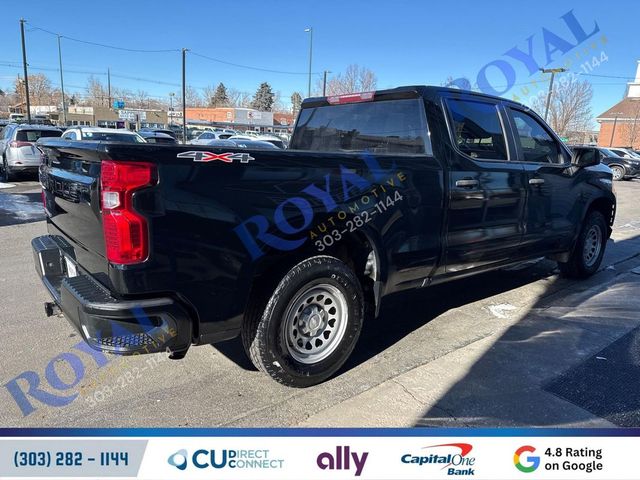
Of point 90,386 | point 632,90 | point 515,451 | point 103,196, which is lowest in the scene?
point 90,386

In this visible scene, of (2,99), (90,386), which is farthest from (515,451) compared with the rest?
(2,99)

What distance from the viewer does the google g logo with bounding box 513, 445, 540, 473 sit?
2.29 m

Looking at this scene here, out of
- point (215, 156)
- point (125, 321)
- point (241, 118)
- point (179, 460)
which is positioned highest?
point (241, 118)

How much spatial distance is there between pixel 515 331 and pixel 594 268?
251 centimetres

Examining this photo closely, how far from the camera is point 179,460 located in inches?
88.6

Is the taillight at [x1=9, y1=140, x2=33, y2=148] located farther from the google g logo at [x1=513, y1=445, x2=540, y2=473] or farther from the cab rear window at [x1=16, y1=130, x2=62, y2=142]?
the google g logo at [x1=513, y1=445, x2=540, y2=473]

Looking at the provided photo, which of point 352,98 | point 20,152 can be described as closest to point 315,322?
point 352,98

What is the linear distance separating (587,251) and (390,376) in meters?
3.80

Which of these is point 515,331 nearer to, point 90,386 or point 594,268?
point 594,268

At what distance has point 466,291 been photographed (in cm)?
538

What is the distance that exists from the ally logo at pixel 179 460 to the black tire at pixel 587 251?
5.00m

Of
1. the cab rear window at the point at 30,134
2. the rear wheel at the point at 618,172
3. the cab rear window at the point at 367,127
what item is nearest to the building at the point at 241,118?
the rear wheel at the point at 618,172

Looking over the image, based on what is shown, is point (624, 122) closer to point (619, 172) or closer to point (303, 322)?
point (619, 172)

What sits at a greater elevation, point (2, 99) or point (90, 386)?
point (2, 99)
